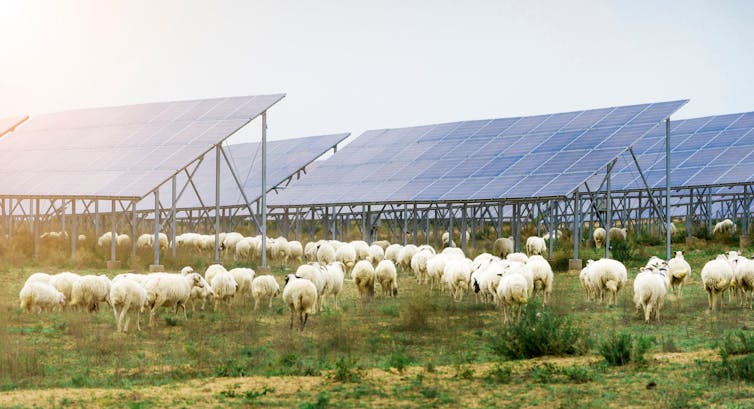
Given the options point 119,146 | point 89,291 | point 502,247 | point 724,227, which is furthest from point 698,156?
point 89,291

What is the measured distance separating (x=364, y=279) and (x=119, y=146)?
19.1 meters

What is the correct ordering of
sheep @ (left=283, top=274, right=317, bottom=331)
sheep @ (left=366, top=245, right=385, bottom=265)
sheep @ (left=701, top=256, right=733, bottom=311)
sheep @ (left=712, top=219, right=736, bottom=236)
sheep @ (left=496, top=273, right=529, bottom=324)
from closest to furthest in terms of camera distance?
sheep @ (left=283, top=274, right=317, bottom=331), sheep @ (left=496, top=273, right=529, bottom=324), sheep @ (left=701, top=256, right=733, bottom=311), sheep @ (left=366, top=245, right=385, bottom=265), sheep @ (left=712, top=219, right=736, bottom=236)

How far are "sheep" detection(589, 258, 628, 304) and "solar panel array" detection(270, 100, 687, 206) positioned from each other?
1117 centimetres

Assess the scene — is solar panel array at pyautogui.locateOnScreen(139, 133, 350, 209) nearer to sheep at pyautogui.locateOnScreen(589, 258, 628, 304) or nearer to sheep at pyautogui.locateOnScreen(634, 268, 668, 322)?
sheep at pyautogui.locateOnScreen(589, 258, 628, 304)

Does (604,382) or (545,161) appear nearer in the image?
(604,382)

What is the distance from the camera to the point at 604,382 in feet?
42.8

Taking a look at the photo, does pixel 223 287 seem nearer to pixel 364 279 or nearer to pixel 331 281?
pixel 331 281

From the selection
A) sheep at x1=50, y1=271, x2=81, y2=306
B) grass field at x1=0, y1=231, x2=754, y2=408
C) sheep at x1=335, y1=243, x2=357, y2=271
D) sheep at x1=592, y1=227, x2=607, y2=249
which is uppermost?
sheep at x1=592, y1=227, x2=607, y2=249

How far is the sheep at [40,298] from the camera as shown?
68.8ft

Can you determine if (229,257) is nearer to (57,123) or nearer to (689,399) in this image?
(57,123)

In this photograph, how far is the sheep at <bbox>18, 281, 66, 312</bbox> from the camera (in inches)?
Result: 826

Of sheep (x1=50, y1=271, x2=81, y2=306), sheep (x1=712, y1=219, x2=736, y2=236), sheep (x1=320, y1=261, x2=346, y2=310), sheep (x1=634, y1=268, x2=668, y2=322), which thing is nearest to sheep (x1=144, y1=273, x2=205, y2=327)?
sheep (x1=50, y1=271, x2=81, y2=306)

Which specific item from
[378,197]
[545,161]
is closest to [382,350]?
[545,161]

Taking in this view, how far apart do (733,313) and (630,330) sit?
3746 mm
